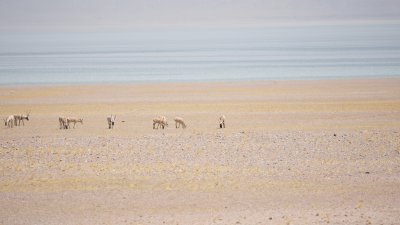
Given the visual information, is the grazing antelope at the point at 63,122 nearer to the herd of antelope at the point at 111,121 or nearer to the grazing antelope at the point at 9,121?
the herd of antelope at the point at 111,121

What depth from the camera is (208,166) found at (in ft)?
56.2

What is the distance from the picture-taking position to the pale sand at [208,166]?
13391 mm

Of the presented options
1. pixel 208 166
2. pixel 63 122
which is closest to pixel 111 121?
pixel 63 122

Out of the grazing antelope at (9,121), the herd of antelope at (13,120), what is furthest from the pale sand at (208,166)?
the grazing antelope at (9,121)

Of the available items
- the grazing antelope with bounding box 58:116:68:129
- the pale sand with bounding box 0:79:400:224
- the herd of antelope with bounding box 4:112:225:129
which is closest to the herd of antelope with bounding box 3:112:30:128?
the herd of antelope with bounding box 4:112:225:129

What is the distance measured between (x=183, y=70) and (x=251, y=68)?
4.66 metres

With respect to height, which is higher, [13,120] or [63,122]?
[13,120]

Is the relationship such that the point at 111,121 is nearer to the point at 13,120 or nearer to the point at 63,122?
the point at 63,122

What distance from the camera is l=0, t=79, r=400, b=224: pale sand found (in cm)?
1339

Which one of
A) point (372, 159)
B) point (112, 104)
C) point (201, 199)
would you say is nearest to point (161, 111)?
point (112, 104)

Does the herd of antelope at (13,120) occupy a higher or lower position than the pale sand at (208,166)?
higher

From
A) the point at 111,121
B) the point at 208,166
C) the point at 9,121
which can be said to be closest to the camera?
the point at 208,166

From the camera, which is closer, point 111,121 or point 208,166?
point 208,166

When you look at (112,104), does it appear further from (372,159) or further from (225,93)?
(372,159)
